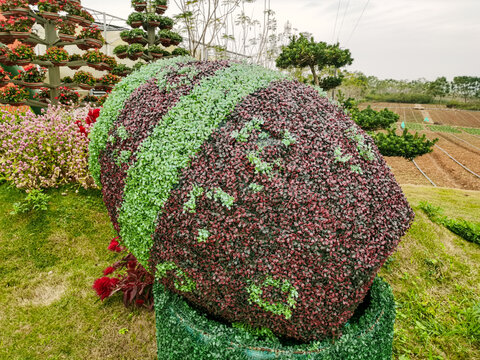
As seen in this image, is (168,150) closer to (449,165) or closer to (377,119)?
(377,119)

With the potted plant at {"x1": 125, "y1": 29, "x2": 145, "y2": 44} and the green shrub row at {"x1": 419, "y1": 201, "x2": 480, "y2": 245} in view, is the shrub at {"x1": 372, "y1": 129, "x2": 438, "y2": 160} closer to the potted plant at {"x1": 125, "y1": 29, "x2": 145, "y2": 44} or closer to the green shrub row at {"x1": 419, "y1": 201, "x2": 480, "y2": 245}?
the green shrub row at {"x1": 419, "y1": 201, "x2": 480, "y2": 245}

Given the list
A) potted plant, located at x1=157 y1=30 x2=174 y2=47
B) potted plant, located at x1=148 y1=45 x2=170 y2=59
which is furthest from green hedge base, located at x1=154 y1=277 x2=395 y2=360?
potted plant, located at x1=157 y1=30 x2=174 y2=47

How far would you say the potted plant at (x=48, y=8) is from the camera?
8.02 metres

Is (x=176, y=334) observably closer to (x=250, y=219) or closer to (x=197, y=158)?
(x=250, y=219)

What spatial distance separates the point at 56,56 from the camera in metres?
8.07

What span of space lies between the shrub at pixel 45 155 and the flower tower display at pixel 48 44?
2.70 meters

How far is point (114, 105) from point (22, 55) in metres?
6.71

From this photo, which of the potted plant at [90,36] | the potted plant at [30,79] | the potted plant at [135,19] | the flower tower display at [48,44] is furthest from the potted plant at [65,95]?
the potted plant at [135,19]

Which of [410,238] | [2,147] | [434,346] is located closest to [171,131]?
[434,346]

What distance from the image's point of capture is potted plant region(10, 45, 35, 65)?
773 centimetres

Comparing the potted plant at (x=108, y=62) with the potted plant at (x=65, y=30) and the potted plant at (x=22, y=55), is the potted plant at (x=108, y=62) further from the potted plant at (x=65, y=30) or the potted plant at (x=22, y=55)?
the potted plant at (x=22, y=55)

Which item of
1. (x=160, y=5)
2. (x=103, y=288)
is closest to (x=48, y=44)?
(x=160, y=5)

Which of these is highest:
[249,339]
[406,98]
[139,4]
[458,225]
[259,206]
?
[139,4]

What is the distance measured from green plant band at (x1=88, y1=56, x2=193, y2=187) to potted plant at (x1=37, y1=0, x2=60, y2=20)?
6.75 m
